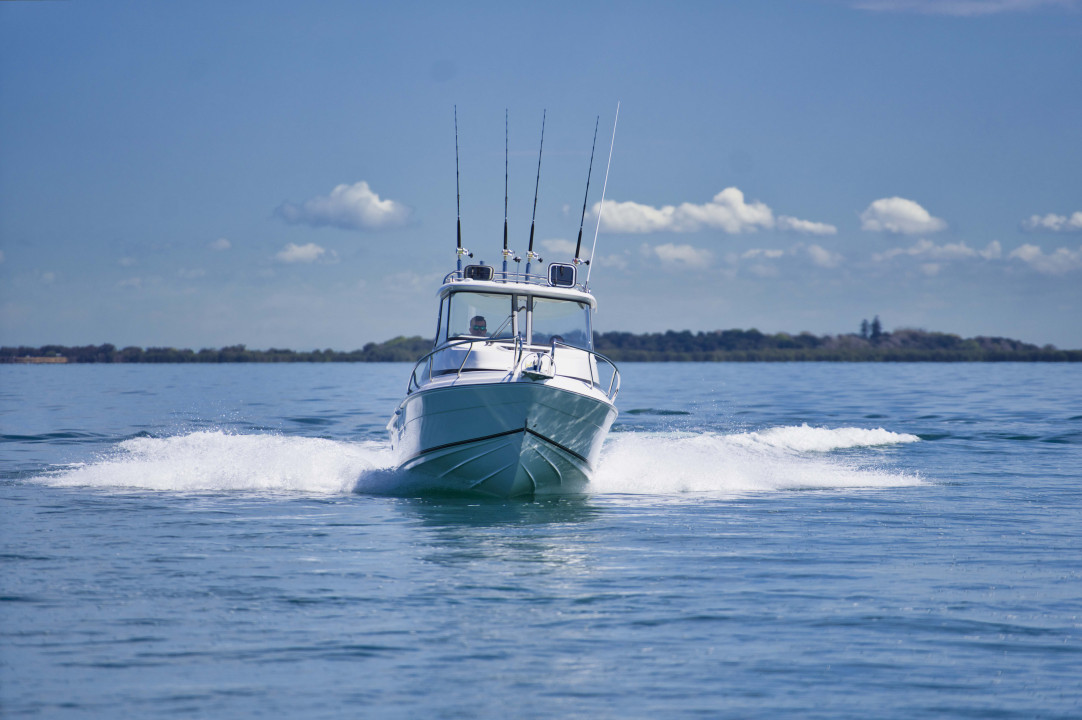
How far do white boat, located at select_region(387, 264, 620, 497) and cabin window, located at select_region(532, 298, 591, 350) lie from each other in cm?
2

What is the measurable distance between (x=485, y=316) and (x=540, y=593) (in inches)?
275

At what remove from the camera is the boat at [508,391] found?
13508mm

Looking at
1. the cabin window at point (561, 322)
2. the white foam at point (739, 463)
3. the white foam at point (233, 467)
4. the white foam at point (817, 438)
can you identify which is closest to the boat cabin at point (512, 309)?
the cabin window at point (561, 322)

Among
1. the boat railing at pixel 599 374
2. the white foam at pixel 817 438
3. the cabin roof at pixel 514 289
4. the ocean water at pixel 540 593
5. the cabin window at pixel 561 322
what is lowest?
the ocean water at pixel 540 593

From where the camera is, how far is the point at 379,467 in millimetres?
18734

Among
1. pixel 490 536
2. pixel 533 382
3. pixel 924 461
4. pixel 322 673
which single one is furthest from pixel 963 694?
pixel 924 461

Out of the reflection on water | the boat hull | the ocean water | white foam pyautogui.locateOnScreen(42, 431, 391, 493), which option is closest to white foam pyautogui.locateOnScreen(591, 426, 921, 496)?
the ocean water

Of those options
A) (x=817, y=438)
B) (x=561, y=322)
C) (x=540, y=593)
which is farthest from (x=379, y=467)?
(x=817, y=438)

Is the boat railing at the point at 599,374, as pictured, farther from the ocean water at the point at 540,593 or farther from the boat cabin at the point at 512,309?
the ocean water at the point at 540,593

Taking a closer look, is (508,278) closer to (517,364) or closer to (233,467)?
(517,364)

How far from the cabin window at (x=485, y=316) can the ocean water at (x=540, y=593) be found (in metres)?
2.57

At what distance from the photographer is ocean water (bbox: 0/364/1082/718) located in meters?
6.24

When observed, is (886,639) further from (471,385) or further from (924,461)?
(924,461)

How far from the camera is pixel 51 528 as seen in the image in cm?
1177
